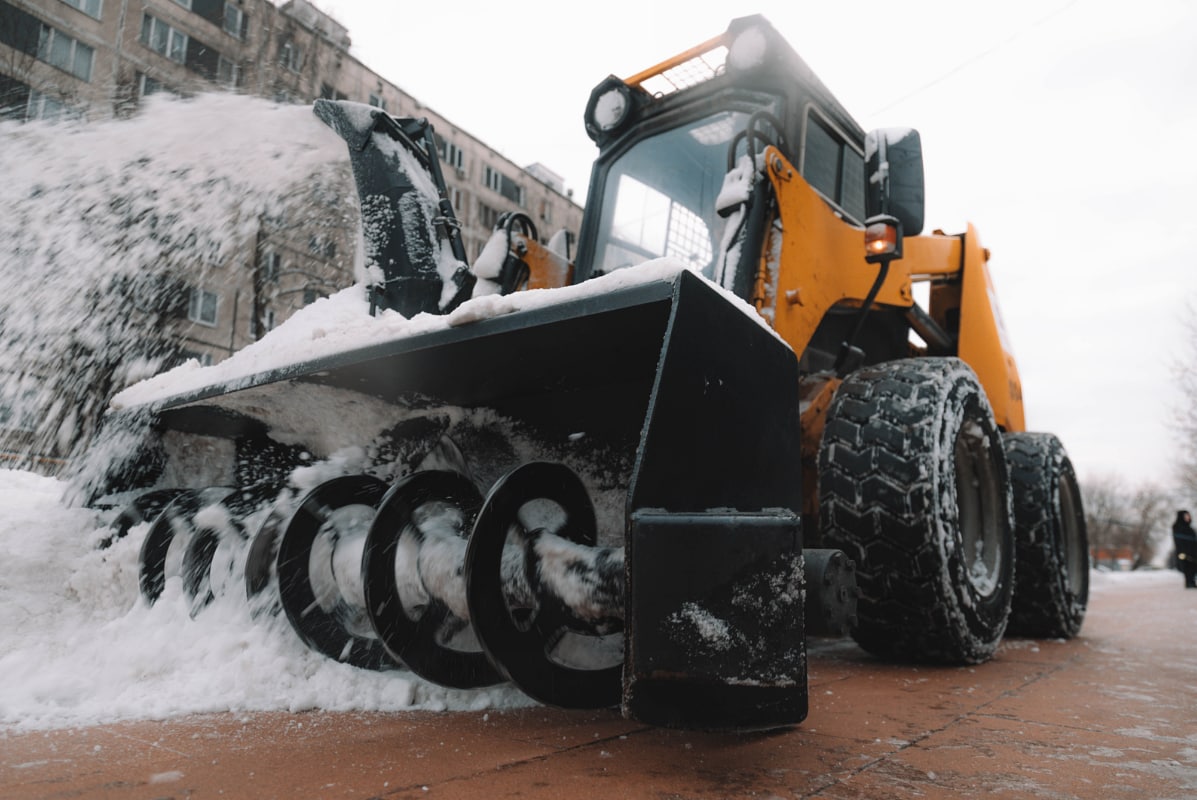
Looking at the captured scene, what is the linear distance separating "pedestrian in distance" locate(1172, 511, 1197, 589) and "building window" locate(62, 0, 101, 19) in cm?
2807

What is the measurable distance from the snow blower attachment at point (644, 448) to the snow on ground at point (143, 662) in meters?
0.08

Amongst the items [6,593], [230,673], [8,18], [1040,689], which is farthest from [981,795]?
[8,18]

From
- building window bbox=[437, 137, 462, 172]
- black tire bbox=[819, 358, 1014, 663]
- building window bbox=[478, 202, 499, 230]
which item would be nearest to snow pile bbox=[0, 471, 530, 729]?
black tire bbox=[819, 358, 1014, 663]

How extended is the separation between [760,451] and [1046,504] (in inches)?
129

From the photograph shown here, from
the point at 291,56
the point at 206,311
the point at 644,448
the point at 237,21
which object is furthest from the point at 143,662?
the point at 237,21

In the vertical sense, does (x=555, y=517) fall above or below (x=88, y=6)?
below

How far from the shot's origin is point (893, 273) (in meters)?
3.70

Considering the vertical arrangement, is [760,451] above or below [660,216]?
below

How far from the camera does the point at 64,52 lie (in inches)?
731

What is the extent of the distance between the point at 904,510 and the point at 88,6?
24.1 meters

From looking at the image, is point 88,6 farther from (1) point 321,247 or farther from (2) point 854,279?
(2) point 854,279

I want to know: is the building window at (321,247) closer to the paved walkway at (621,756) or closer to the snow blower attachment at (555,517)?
the snow blower attachment at (555,517)

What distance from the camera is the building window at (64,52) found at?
17.8 m

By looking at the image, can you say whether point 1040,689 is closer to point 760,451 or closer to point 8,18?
point 760,451
